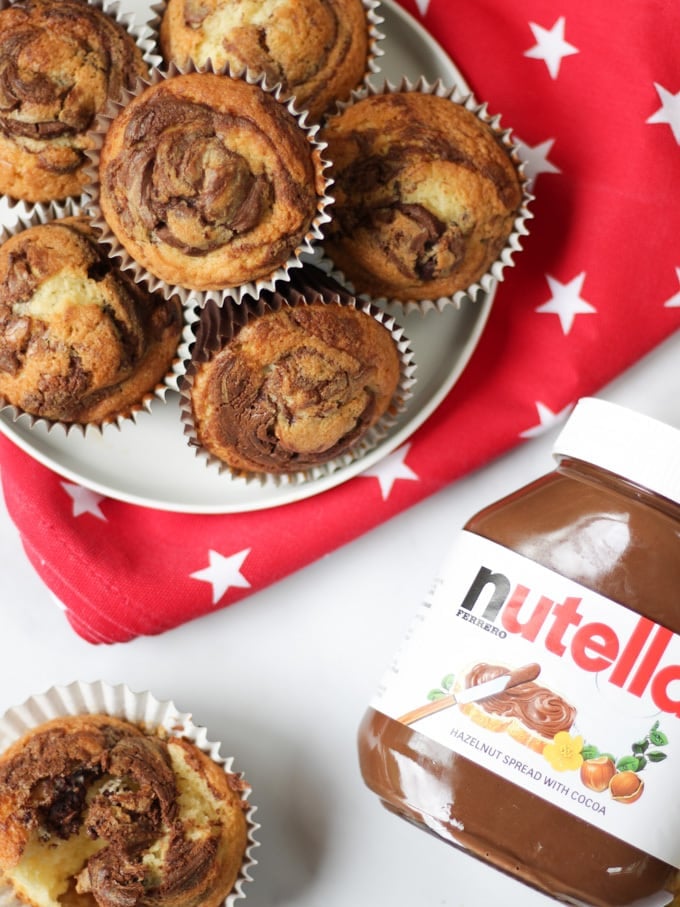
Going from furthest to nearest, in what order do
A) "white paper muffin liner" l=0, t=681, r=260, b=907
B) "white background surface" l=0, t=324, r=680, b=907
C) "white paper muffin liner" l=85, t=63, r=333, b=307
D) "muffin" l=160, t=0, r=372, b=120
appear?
"white background surface" l=0, t=324, r=680, b=907 < "white paper muffin liner" l=0, t=681, r=260, b=907 < "muffin" l=160, t=0, r=372, b=120 < "white paper muffin liner" l=85, t=63, r=333, b=307

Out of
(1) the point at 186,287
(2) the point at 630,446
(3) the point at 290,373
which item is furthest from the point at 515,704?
(1) the point at 186,287

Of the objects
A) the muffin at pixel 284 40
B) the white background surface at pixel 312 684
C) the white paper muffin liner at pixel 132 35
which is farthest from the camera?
the white background surface at pixel 312 684

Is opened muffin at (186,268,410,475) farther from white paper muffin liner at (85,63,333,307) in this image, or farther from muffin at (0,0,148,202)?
muffin at (0,0,148,202)

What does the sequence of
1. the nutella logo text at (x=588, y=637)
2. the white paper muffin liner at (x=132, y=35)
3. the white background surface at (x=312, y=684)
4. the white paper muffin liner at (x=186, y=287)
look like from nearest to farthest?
the nutella logo text at (x=588, y=637)
the white paper muffin liner at (x=186, y=287)
the white paper muffin liner at (x=132, y=35)
the white background surface at (x=312, y=684)

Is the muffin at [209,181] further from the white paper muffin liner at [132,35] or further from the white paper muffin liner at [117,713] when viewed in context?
the white paper muffin liner at [117,713]

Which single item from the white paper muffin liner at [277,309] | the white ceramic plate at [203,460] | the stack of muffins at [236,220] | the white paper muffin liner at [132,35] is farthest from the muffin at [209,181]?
the white ceramic plate at [203,460]

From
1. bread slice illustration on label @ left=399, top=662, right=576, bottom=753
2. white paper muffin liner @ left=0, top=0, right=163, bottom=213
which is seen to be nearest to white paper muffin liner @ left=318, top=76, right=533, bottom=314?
white paper muffin liner @ left=0, top=0, right=163, bottom=213

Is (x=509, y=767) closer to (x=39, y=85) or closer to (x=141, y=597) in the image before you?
(x=141, y=597)
